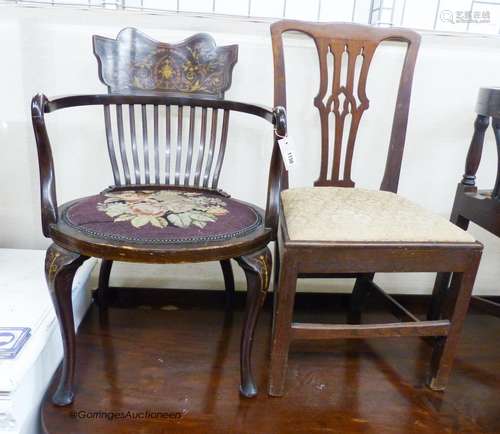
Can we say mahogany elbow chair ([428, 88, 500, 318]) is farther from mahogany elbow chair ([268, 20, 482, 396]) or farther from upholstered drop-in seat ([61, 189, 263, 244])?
upholstered drop-in seat ([61, 189, 263, 244])

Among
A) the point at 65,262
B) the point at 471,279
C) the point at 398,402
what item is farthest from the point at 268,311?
the point at 65,262

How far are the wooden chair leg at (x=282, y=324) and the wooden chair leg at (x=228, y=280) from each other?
36 centimetres

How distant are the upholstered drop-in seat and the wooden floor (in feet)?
1.39

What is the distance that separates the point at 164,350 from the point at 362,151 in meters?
0.89

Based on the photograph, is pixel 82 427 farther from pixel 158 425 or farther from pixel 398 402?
pixel 398 402

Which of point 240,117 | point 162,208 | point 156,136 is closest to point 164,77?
point 156,136

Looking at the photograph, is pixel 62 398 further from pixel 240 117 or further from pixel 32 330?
pixel 240 117

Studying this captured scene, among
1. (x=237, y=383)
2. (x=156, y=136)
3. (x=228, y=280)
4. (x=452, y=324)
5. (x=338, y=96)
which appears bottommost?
(x=237, y=383)

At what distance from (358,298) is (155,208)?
802 millimetres

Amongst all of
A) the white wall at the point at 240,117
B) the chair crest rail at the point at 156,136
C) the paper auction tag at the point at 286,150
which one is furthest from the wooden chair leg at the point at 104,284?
the paper auction tag at the point at 286,150

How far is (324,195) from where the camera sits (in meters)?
1.11

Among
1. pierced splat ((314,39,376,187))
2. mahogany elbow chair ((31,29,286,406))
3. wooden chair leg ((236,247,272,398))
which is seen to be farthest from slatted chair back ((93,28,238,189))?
wooden chair leg ((236,247,272,398))

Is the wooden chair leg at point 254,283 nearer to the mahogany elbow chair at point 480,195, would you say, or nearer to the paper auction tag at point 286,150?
the paper auction tag at point 286,150

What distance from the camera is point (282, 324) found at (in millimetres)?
951
